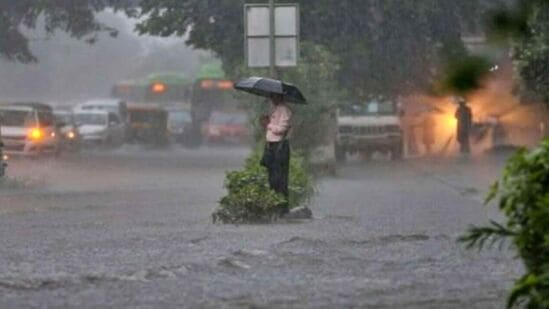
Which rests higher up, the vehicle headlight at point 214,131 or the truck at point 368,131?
the truck at point 368,131

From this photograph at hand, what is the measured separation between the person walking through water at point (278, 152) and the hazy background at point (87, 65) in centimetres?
7952

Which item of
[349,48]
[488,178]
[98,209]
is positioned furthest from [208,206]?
[349,48]

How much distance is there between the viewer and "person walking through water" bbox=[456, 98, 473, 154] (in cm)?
5059

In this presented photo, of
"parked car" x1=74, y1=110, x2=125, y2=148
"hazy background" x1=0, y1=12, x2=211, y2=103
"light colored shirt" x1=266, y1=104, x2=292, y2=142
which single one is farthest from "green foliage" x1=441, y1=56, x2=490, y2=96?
"hazy background" x1=0, y1=12, x2=211, y2=103

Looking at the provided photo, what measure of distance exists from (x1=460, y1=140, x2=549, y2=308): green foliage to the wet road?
176 centimetres

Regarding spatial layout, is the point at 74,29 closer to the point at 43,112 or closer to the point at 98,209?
the point at 43,112

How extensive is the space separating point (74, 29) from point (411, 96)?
11.1 metres

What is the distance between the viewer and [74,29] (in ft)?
176

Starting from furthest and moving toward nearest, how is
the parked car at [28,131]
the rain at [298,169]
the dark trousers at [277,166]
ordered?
the parked car at [28,131]
the dark trousers at [277,166]
the rain at [298,169]

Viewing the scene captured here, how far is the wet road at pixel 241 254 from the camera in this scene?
509 inches

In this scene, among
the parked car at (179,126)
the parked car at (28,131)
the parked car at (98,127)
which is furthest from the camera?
the parked car at (179,126)

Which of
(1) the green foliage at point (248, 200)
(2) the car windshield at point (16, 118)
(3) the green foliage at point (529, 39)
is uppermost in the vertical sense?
(3) the green foliage at point (529, 39)

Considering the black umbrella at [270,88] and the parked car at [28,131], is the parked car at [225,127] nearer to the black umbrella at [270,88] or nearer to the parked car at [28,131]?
the parked car at [28,131]

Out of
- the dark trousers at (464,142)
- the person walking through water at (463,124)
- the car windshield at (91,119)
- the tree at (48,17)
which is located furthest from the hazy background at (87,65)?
the person walking through water at (463,124)
